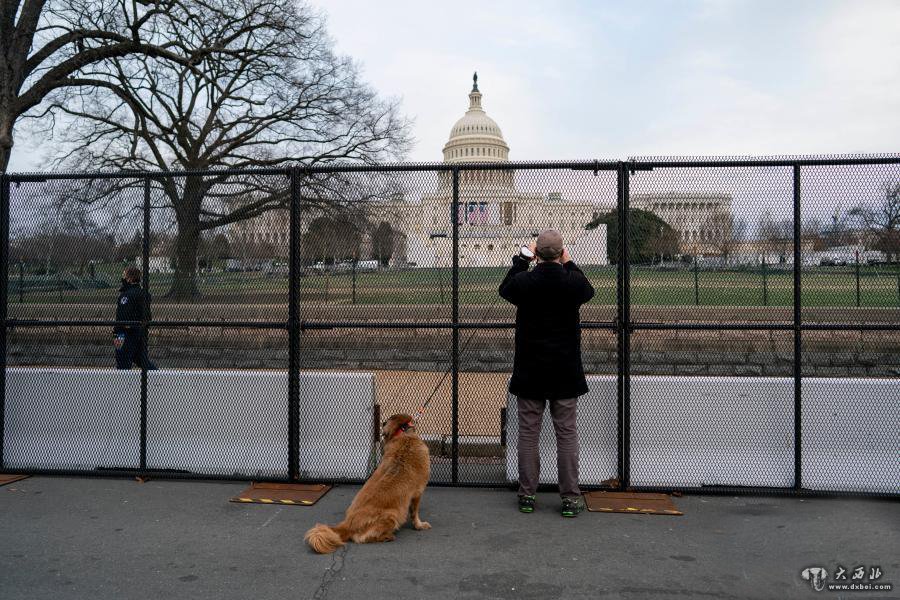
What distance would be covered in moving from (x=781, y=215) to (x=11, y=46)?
18.0 meters

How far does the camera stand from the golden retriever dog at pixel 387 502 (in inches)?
196

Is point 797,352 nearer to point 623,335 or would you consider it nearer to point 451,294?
point 623,335

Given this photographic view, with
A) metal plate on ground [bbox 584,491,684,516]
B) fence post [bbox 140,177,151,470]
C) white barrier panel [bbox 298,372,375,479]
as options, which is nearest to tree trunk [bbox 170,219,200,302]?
fence post [bbox 140,177,151,470]

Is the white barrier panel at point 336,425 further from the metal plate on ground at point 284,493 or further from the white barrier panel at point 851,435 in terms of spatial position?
the white barrier panel at point 851,435

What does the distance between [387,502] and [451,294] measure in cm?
227

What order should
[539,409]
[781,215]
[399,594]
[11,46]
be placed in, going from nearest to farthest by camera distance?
[399,594], [539,409], [781,215], [11,46]

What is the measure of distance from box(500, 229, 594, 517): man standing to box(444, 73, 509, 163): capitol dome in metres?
48.3

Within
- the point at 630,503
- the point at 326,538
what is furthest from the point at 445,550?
the point at 630,503

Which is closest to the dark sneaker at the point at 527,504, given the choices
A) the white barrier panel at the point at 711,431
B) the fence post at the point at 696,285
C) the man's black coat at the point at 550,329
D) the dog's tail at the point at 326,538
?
the man's black coat at the point at 550,329

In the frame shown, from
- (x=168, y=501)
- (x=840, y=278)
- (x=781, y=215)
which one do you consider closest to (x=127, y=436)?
(x=168, y=501)

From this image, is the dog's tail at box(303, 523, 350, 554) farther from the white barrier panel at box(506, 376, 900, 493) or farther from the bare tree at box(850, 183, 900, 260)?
the bare tree at box(850, 183, 900, 260)

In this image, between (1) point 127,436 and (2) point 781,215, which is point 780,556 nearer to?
(2) point 781,215

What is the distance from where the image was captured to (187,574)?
458 cm

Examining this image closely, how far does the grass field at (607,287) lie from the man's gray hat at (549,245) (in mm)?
935
